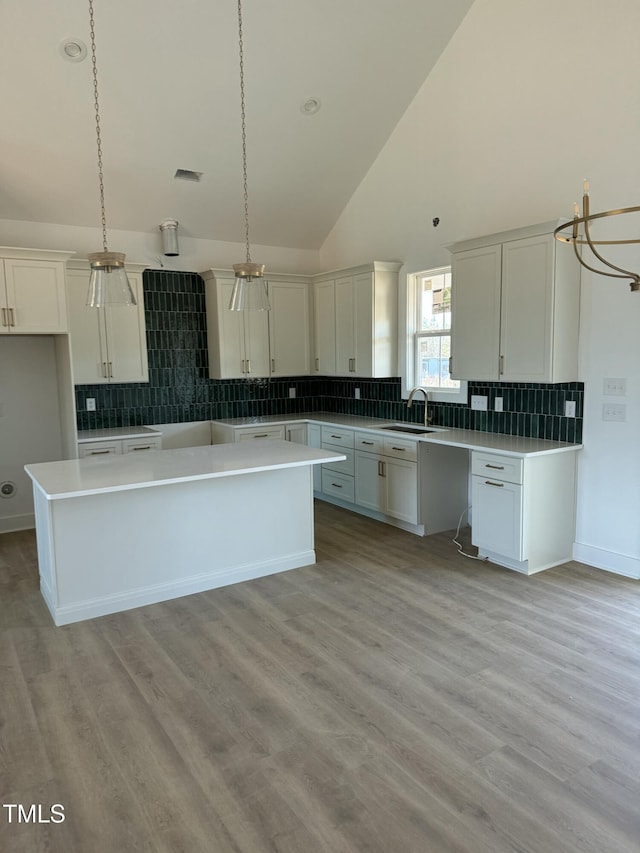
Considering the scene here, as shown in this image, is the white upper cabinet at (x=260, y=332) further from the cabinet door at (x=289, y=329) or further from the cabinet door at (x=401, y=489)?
the cabinet door at (x=401, y=489)

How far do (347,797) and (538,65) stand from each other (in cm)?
466

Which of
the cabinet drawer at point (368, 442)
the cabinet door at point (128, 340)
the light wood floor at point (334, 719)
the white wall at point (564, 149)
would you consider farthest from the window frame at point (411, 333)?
the cabinet door at point (128, 340)

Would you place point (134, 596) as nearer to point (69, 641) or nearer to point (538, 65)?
point (69, 641)

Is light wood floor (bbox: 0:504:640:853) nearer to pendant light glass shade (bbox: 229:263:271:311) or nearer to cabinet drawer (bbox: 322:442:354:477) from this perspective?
pendant light glass shade (bbox: 229:263:271:311)

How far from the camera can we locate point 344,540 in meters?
5.02

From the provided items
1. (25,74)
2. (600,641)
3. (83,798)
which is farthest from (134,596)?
(25,74)

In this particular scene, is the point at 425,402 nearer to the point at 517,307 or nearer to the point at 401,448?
the point at 401,448

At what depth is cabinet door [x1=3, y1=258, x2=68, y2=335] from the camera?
189 inches

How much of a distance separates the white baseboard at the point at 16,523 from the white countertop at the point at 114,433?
930 mm

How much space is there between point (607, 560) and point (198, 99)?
461 centimetres

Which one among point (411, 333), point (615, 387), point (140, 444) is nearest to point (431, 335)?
point (411, 333)

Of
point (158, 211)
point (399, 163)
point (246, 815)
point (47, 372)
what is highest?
point (399, 163)

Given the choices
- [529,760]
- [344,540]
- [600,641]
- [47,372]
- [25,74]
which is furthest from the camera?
[47,372]

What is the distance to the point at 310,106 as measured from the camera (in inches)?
198
